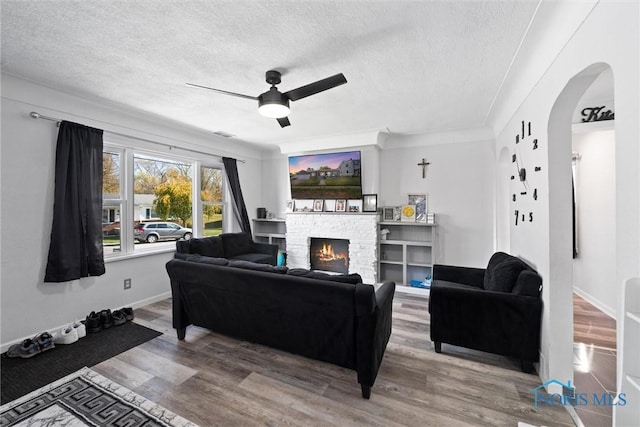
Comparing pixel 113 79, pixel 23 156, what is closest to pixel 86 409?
pixel 23 156

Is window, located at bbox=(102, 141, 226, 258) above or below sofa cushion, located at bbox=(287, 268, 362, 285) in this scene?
above

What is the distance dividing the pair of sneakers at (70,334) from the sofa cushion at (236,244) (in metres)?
2.04

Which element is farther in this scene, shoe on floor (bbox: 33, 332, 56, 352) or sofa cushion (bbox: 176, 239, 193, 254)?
sofa cushion (bbox: 176, 239, 193, 254)

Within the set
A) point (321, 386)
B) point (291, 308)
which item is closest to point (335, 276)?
point (291, 308)

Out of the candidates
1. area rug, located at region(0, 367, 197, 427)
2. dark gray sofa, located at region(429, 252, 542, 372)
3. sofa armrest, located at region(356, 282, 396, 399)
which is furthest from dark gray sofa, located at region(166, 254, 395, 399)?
area rug, located at region(0, 367, 197, 427)

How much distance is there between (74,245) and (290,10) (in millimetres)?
3294

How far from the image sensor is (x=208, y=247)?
421 centimetres

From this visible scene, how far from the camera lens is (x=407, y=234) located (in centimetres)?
473

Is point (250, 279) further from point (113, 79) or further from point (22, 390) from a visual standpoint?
point (113, 79)

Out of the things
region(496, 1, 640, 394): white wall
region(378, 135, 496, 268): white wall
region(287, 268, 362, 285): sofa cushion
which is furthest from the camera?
region(378, 135, 496, 268): white wall

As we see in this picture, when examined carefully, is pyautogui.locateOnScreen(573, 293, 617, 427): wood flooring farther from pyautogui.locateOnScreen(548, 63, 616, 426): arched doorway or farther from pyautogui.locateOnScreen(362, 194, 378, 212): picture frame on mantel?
pyautogui.locateOnScreen(362, 194, 378, 212): picture frame on mantel

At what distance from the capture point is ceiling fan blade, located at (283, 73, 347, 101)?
80.6 inches

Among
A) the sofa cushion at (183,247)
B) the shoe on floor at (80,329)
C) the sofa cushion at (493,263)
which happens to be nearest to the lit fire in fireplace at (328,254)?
the sofa cushion at (183,247)

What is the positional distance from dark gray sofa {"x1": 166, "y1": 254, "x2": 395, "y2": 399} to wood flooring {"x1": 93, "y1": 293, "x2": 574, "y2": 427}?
19cm
